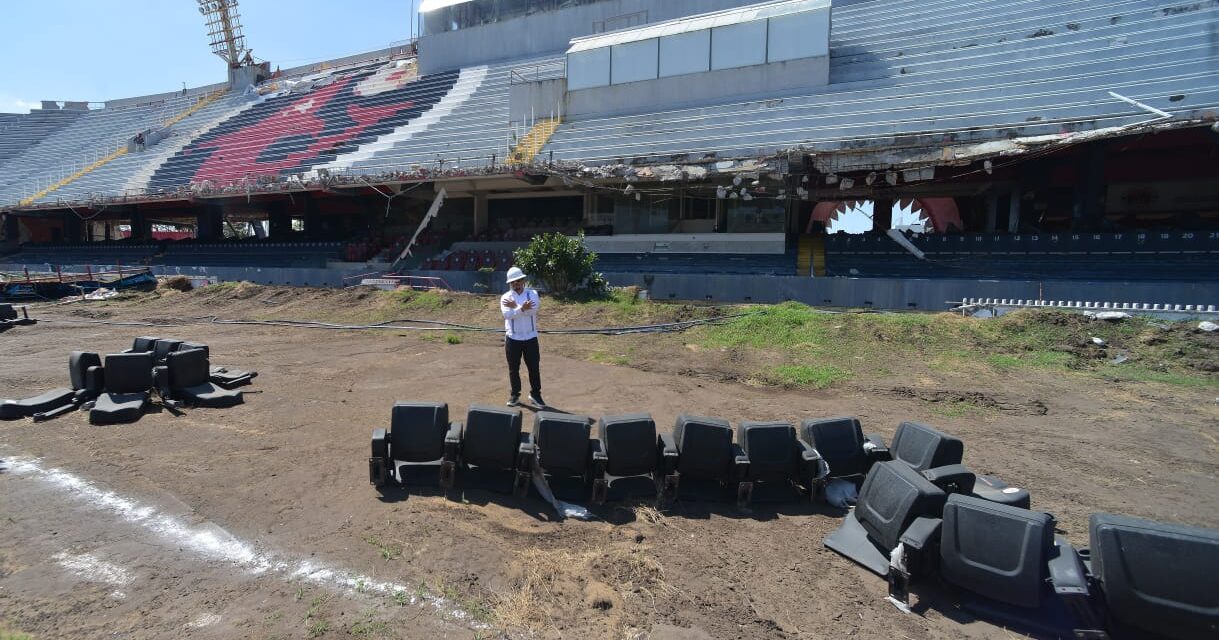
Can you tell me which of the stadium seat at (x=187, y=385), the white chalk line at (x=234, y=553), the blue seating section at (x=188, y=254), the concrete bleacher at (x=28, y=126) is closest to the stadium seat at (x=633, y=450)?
the white chalk line at (x=234, y=553)

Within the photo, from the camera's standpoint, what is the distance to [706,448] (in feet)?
14.1

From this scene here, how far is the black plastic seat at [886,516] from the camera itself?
10.8 feet

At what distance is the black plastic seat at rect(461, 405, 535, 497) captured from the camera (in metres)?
4.41

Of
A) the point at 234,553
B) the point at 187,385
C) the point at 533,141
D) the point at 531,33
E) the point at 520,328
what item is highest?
the point at 531,33

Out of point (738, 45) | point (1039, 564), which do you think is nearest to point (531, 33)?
point (738, 45)

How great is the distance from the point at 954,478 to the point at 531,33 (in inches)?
1359

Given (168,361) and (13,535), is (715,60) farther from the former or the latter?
(13,535)

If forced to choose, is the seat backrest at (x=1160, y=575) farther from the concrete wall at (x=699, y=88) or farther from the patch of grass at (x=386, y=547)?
the concrete wall at (x=699, y=88)

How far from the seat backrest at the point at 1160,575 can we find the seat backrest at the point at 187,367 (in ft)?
28.8

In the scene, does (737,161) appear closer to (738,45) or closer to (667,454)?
(738,45)

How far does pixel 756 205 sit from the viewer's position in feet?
64.2

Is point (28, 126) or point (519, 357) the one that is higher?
point (28, 126)

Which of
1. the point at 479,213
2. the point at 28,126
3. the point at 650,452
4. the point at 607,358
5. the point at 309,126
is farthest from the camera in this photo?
the point at 28,126

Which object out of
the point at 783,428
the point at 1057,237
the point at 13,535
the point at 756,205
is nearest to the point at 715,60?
the point at 756,205
